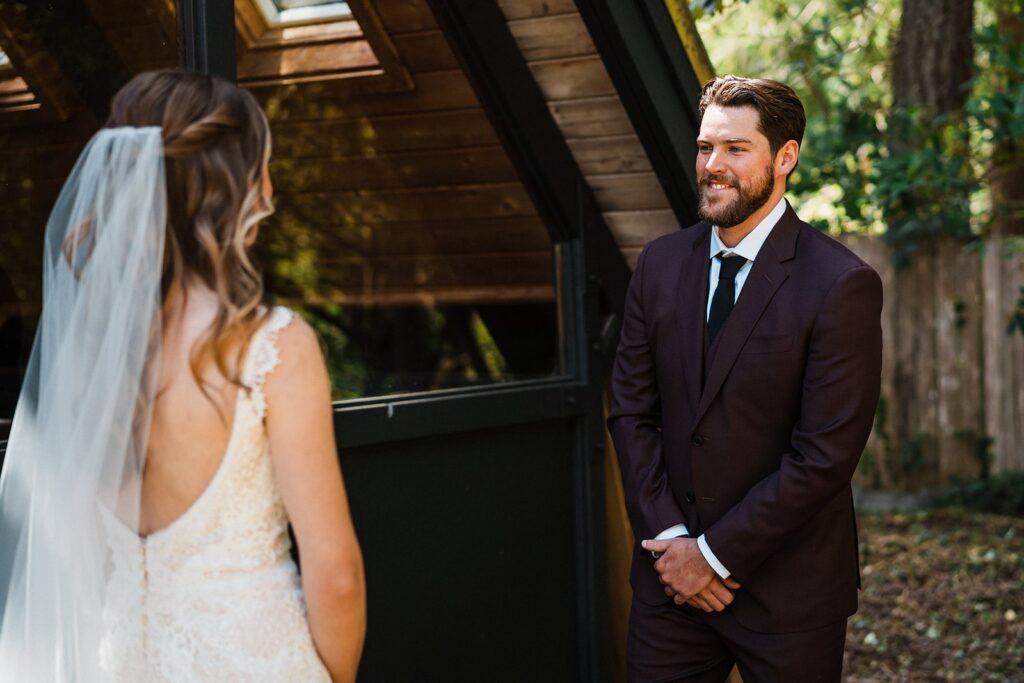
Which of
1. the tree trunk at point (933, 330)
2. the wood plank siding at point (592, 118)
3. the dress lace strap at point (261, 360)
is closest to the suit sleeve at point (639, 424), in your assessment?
the wood plank siding at point (592, 118)

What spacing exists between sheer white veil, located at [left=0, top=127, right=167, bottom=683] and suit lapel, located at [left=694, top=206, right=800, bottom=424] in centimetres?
126

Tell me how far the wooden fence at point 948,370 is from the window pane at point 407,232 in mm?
3051

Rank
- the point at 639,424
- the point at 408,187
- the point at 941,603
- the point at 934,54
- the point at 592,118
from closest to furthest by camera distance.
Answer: the point at 639,424, the point at 592,118, the point at 408,187, the point at 941,603, the point at 934,54

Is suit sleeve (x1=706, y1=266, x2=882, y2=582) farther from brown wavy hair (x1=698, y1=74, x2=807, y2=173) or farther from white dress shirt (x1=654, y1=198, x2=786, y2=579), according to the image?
brown wavy hair (x1=698, y1=74, x2=807, y2=173)

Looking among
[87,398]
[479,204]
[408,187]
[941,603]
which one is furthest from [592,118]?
[941,603]

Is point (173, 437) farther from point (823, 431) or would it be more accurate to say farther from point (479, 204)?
point (479, 204)

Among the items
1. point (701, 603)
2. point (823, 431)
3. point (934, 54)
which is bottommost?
point (701, 603)

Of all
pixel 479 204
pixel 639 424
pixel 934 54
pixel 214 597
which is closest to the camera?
pixel 214 597

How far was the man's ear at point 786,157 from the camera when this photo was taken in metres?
2.63

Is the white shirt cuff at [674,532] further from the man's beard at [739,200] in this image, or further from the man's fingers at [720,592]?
the man's beard at [739,200]

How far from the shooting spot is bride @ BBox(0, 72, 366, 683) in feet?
5.45

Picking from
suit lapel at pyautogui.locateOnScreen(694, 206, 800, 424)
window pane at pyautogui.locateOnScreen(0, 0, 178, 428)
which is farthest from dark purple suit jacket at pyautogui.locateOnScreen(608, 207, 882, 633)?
window pane at pyautogui.locateOnScreen(0, 0, 178, 428)

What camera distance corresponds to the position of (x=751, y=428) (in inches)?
101

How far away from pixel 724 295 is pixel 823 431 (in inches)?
14.7
